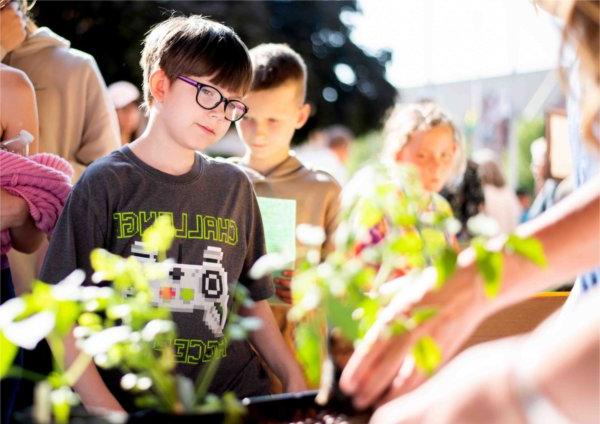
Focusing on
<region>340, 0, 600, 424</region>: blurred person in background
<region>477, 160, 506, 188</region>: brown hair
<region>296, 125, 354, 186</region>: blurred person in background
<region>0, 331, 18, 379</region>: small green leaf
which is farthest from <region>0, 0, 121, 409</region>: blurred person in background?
<region>477, 160, 506, 188</region>: brown hair

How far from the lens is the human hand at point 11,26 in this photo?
7.72ft

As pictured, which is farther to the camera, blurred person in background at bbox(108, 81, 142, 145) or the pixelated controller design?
blurred person in background at bbox(108, 81, 142, 145)

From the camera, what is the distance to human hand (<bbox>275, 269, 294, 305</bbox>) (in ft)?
7.98

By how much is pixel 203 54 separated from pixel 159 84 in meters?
0.12

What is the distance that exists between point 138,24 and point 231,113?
1318cm

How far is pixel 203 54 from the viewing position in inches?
72.5

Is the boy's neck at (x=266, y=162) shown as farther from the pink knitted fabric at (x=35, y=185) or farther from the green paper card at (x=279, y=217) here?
the pink knitted fabric at (x=35, y=185)

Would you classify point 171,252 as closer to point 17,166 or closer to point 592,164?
point 17,166

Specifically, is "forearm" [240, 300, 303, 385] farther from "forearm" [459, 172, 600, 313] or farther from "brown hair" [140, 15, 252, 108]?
"forearm" [459, 172, 600, 313]

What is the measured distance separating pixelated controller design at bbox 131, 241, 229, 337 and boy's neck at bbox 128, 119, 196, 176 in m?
0.19

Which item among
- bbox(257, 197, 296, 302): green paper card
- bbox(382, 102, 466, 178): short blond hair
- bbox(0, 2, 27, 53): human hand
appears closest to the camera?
bbox(0, 2, 27, 53): human hand

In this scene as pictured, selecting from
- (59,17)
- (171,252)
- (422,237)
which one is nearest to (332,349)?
(422,237)

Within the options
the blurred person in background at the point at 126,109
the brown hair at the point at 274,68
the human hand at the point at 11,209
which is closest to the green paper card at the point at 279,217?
the brown hair at the point at 274,68

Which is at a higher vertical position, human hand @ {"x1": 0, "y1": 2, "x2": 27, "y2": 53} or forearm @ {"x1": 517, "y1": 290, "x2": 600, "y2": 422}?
forearm @ {"x1": 517, "y1": 290, "x2": 600, "y2": 422}
